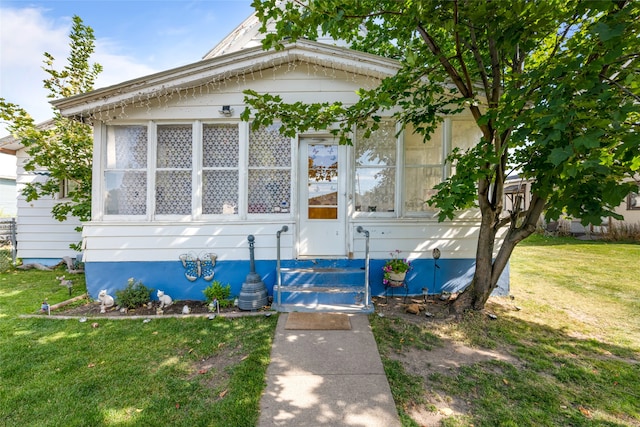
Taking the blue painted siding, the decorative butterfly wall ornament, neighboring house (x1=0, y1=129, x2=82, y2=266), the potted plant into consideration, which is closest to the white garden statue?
the blue painted siding

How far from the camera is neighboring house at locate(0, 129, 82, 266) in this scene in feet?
21.9

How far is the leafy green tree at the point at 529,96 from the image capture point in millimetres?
2062

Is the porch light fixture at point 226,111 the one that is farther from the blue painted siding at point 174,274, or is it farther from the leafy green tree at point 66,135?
the leafy green tree at point 66,135

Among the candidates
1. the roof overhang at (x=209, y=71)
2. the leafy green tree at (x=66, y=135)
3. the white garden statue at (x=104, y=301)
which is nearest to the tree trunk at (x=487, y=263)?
the roof overhang at (x=209, y=71)

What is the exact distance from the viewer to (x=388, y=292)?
4562 mm

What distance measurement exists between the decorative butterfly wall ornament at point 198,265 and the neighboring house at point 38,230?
461cm

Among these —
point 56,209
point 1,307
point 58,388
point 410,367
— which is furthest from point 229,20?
point 410,367

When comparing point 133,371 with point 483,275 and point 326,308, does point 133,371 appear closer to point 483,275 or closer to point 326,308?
point 326,308

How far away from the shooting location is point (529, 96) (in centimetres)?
260

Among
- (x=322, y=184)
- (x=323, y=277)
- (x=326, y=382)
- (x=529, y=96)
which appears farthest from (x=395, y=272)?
(x=529, y=96)

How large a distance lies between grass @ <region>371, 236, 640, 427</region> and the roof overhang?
3838 mm

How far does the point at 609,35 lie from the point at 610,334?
141 inches

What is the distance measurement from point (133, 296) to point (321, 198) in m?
3.35

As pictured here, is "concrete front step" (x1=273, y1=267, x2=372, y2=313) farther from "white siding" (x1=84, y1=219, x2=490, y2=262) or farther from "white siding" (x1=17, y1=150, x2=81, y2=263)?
"white siding" (x1=17, y1=150, x2=81, y2=263)
